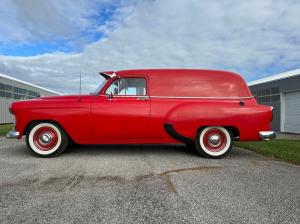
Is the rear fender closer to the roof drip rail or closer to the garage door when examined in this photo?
the roof drip rail

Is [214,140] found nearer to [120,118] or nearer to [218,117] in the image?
[218,117]

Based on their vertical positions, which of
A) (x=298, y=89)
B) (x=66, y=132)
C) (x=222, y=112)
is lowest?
(x=66, y=132)

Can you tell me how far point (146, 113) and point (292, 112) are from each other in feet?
59.5

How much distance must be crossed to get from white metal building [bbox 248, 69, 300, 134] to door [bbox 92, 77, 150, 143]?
56.3ft

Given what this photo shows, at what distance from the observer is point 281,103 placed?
2183 centimetres

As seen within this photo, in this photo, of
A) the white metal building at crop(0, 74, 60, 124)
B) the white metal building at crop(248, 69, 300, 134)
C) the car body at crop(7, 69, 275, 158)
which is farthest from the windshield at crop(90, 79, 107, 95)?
the white metal building at crop(0, 74, 60, 124)

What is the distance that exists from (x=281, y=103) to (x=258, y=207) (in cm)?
2073

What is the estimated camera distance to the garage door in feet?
66.8

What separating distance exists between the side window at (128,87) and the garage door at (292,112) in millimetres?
17504

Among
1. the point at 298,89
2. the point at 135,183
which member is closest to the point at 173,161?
the point at 135,183

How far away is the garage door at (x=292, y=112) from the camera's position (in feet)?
66.8

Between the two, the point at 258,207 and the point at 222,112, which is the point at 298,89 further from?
the point at 258,207

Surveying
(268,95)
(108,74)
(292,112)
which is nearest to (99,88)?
(108,74)

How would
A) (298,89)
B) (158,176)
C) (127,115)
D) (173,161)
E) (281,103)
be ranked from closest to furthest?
(158,176) → (173,161) → (127,115) → (298,89) → (281,103)
